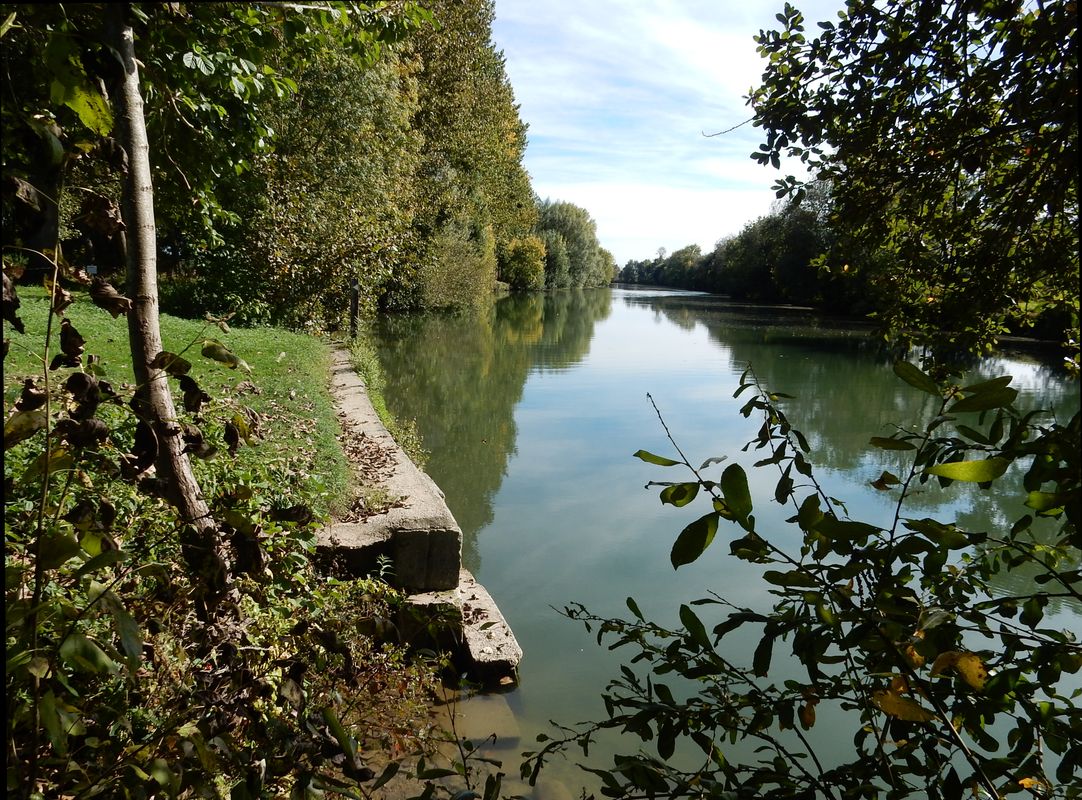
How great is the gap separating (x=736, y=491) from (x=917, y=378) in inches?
12.7

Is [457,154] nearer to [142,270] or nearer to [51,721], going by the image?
[142,270]

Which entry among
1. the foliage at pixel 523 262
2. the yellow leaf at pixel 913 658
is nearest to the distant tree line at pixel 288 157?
the yellow leaf at pixel 913 658

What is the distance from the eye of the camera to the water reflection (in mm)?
9648

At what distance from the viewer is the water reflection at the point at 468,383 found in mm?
9648

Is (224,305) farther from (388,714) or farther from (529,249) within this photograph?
(529,249)

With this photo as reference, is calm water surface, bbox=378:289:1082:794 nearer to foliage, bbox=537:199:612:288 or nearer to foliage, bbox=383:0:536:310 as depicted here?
foliage, bbox=383:0:536:310

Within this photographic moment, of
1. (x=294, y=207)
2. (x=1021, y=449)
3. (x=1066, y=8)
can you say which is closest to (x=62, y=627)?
(x=1021, y=449)

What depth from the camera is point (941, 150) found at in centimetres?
289

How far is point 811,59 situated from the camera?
300cm

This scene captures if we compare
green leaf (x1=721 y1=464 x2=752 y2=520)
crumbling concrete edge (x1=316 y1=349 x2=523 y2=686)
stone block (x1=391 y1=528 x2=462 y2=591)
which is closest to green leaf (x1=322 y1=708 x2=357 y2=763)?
green leaf (x1=721 y1=464 x2=752 y2=520)

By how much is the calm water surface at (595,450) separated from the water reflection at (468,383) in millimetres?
51

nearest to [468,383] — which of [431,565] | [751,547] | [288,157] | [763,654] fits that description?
[288,157]

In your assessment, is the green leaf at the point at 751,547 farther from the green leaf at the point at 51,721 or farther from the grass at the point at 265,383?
the grass at the point at 265,383

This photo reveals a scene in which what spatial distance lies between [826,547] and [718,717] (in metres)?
0.40
